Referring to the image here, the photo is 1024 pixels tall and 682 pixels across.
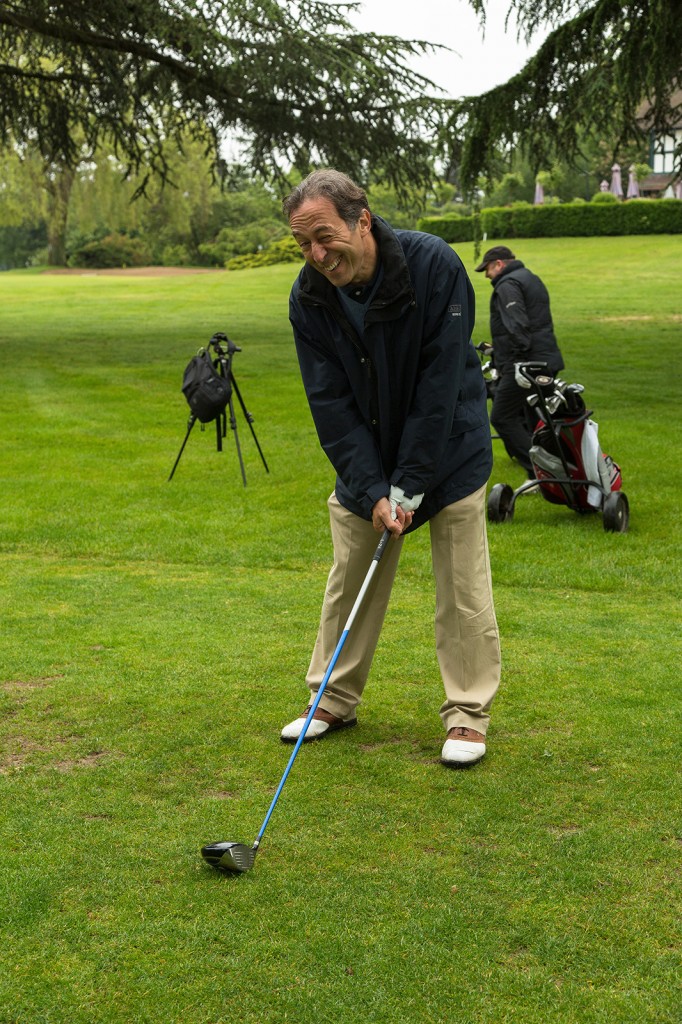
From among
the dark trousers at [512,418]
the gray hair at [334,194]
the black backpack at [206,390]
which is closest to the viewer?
the gray hair at [334,194]

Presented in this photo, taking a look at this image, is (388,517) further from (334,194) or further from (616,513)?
(616,513)

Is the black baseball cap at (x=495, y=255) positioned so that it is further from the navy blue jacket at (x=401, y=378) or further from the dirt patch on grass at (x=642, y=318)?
the dirt patch on grass at (x=642, y=318)

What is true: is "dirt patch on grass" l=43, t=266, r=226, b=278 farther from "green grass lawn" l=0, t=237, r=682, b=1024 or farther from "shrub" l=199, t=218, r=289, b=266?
"green grass lawn" l=0, t=237, r=682, b=1024

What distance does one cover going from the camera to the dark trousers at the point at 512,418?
9922 millimetres

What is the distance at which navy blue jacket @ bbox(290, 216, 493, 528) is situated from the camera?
3.98 metres

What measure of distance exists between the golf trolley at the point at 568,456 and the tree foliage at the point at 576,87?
7.08m

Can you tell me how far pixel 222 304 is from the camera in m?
32.4

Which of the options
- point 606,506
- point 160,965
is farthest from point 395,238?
point 606,506

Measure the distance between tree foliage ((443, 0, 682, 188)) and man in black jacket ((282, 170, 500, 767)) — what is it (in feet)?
35.3

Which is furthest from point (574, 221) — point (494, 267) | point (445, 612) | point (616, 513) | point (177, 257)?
point (445, 612)

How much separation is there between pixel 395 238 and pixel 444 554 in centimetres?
115

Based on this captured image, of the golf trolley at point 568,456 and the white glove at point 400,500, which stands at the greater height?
the white glove at point 400,500

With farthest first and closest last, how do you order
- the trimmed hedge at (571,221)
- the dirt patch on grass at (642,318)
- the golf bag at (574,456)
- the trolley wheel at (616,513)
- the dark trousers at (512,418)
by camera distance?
1. the trimmed hedge at (571,221)
2. the dirt patch on grass at (642,318)
3. the dark trousers at (512,418)
4. the golf bag at (574,456)
5. the trolley wheel at (616,513)

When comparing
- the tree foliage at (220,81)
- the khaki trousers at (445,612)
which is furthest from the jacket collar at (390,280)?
the tree foliage at (220,81)
